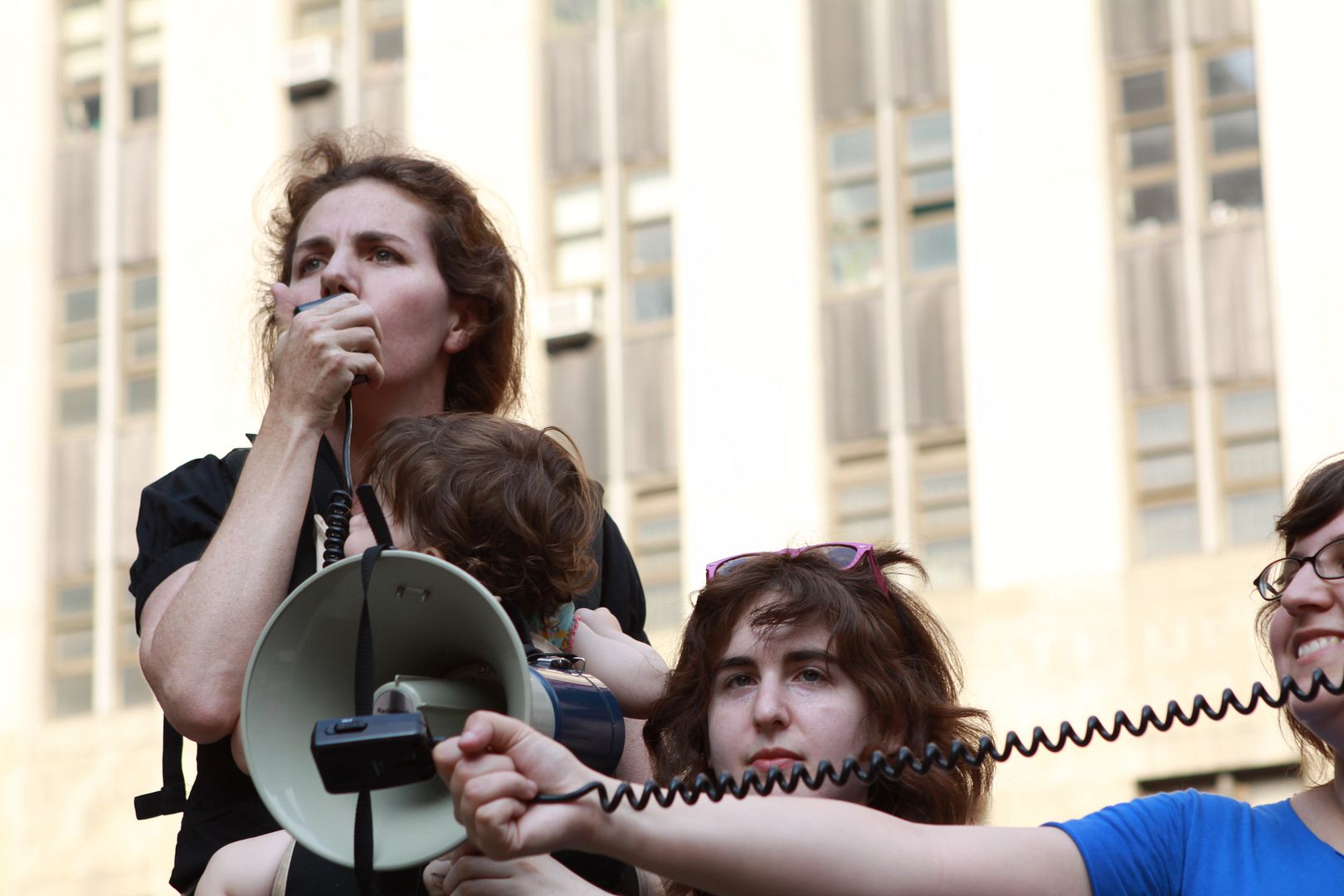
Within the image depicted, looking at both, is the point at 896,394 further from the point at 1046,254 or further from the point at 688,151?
the point at 688,151

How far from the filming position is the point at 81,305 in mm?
17281

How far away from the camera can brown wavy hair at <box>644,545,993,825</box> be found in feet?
10.4

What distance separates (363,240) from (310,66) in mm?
13599

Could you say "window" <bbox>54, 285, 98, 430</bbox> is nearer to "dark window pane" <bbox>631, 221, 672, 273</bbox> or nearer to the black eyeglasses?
"dark window pane" <bbox>631, 221, 672, 273</bbox>

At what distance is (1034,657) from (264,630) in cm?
1122

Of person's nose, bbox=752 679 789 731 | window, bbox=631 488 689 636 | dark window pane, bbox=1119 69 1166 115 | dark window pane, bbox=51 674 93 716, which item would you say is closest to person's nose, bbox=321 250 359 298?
person's nose, bbox=752 679 789 731

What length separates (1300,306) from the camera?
1316cm

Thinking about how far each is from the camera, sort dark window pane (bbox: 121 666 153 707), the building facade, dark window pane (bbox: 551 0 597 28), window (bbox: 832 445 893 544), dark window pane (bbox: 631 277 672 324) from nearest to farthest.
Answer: the building facade < window (bbox: 832 445 893 544) < dark window pane (bbox: 631 277 672 324) < dark window pane (bbox: 551 0 597 28) < dark window pane (bbox: 121 666 153 707)

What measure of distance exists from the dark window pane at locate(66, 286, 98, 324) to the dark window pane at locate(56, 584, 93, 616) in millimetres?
2310

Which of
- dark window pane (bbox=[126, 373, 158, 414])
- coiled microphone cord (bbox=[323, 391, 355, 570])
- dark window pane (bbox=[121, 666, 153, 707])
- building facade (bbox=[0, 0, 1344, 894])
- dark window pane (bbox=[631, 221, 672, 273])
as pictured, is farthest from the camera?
dark window pane (bbox=[126, 373, 158, 414])

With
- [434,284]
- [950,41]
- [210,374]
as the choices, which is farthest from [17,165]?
[434,284]

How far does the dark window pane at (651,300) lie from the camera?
49.5ft

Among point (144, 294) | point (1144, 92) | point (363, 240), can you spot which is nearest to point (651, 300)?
point (1144, 92)

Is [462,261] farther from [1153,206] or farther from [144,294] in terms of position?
[144,294]
